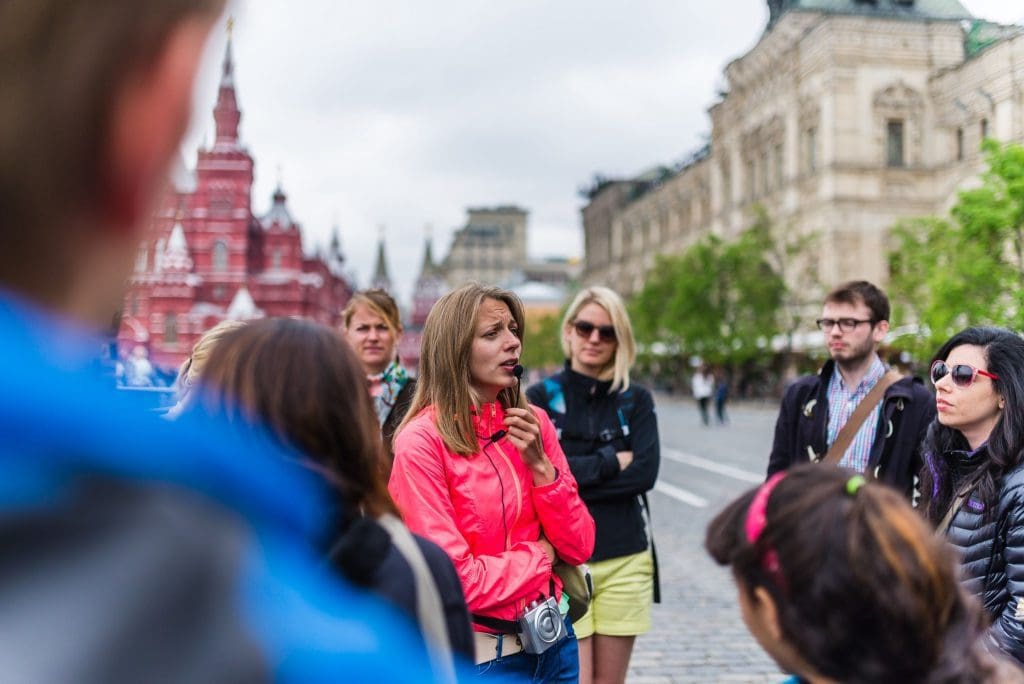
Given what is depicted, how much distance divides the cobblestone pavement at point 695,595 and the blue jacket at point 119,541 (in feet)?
18.6

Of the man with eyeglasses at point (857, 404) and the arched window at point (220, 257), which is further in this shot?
the arched window at point (220, 257)

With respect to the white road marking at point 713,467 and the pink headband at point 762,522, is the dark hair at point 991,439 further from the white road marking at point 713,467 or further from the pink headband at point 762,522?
the white road marking at point 713,467

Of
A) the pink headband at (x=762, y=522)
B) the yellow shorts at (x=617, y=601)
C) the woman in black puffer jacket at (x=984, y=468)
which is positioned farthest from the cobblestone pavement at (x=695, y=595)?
the pink headband at (x=762, y=522)

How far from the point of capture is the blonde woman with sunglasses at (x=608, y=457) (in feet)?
14.1

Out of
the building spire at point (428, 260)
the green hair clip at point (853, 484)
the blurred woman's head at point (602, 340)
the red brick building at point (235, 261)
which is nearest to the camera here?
the green hair clip at point (853, 484)

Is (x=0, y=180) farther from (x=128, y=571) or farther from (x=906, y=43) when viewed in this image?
(x=906, y=43)

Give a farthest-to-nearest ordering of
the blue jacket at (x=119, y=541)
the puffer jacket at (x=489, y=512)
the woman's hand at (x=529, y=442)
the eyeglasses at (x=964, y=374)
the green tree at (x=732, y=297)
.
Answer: the green tree at (x=732, y=297)
the eyeglasses at (x=964, y=374)
the woman's hand at (x=529, y=442)
the puffer jacket at (x=489, y=512)
the blue jacket at (x=119, y=541)

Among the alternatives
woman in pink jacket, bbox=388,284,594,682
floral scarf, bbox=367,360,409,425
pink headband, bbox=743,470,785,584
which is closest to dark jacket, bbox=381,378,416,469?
floral scarf, bbox=367,360,409,425

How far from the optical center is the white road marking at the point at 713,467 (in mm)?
15587

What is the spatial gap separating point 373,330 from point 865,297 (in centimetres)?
256

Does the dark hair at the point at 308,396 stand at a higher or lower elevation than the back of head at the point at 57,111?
lower

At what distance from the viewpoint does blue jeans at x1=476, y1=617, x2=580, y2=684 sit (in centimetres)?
305

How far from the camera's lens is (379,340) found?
17.1ft

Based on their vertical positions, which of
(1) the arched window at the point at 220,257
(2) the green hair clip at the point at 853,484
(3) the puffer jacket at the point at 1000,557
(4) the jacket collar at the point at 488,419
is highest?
(1) the arched window at the point at 220,257
